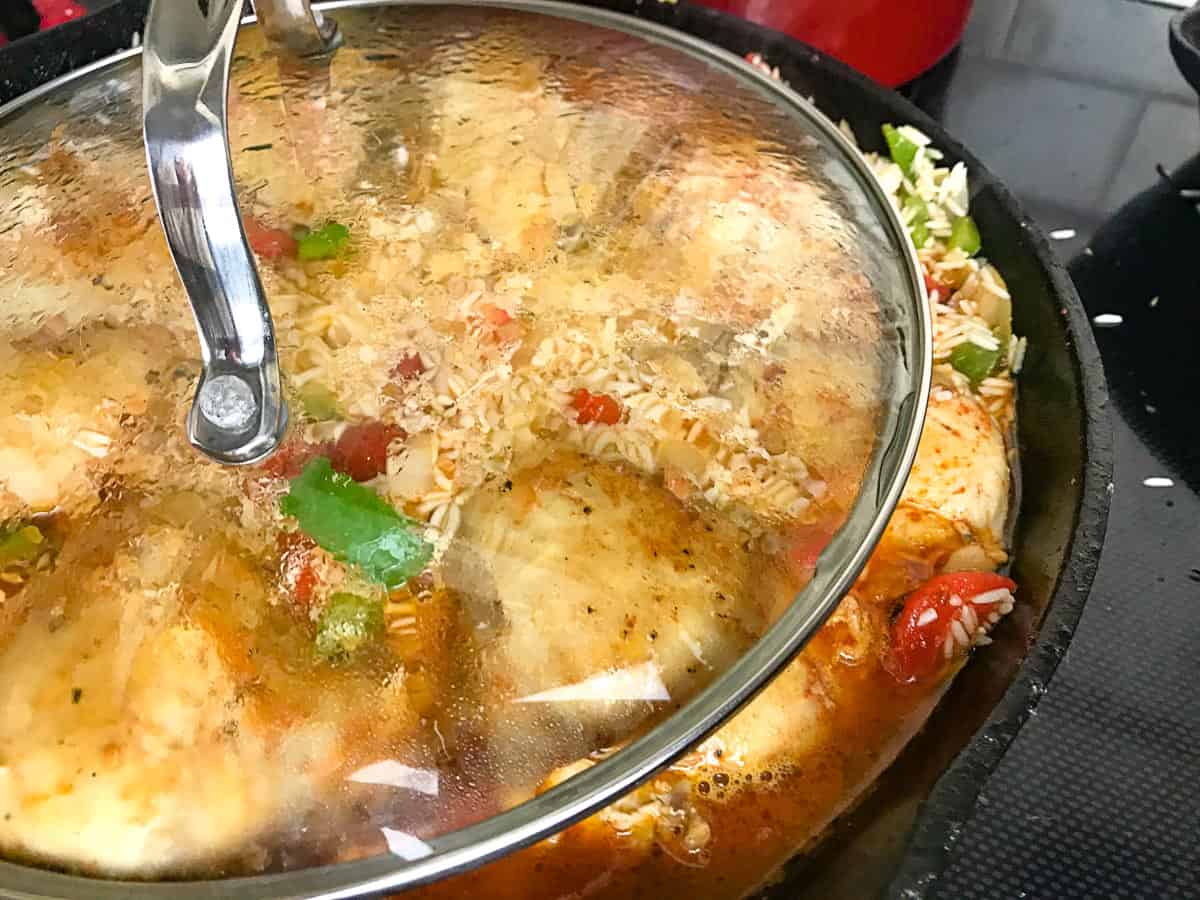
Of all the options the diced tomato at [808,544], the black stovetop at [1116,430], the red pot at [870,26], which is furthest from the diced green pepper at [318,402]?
the red pot at [870,26]

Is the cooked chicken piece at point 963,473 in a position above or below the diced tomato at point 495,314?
below

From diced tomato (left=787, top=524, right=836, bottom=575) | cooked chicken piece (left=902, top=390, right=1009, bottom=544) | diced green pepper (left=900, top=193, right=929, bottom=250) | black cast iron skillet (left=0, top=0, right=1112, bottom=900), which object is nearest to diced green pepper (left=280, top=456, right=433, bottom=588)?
diced tomato (left=787, top=524, right=836, bottom=575)

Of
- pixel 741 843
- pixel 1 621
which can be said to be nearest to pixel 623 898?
pixel 741 843

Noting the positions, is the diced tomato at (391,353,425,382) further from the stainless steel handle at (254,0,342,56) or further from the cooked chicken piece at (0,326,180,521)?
the stainless steel handle at (254,0,342,56)

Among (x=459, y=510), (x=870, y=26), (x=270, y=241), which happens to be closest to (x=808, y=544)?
(x=459, y=510)

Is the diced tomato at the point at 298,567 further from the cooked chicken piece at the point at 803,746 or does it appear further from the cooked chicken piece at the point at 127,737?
the cooked chicken piece at the point at 803,746

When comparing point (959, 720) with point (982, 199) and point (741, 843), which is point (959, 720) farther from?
point (982, 199)

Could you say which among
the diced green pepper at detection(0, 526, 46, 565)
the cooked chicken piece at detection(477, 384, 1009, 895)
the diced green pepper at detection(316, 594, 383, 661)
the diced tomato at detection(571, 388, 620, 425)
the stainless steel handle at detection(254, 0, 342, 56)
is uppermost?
the stainless steel handle at detection(254, 0, 342, 56)

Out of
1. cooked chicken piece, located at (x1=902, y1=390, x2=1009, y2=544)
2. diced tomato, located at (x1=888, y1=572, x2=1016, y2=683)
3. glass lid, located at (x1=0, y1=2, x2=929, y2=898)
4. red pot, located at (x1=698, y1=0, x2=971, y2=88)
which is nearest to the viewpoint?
glass lid, located at (x1=0, y1=2, x2=929, y2=898)

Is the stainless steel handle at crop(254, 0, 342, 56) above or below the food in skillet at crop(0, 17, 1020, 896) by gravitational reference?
above
